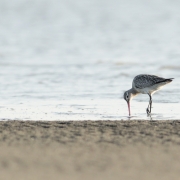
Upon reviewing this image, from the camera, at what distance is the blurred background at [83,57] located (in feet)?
41.2

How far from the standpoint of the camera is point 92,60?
22344 mm

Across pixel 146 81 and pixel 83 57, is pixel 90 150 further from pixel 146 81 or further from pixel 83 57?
pixel 83 57

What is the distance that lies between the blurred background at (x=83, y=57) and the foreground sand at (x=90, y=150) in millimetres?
1446

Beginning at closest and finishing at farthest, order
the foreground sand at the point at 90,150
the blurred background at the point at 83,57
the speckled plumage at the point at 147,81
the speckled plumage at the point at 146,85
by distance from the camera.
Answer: the foreground sand at the point at 90,150 < the blurred background at the point at 83,57 < the speckled plumage at the point at 146,85 < the speckled plumage at the point at 147,81

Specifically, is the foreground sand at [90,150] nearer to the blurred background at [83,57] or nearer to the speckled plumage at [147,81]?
the blurred background at [83,57]

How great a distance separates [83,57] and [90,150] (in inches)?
609

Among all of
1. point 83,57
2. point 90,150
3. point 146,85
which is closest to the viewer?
point 90,150

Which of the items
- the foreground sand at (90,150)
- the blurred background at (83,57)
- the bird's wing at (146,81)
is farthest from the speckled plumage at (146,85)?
the foreground sand at (90,150)

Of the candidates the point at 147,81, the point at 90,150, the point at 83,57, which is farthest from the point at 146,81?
the point at 83,57

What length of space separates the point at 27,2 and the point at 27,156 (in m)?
44.5

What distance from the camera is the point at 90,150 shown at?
8.00 m

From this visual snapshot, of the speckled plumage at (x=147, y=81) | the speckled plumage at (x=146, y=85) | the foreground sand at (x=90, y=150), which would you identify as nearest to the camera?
the foreground sand at (x=90, y=150)

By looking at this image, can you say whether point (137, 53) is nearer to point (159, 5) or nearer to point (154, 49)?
point (154, 49)

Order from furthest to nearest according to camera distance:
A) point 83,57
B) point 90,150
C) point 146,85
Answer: point 83,57 < point 146,85 < point 90,150
